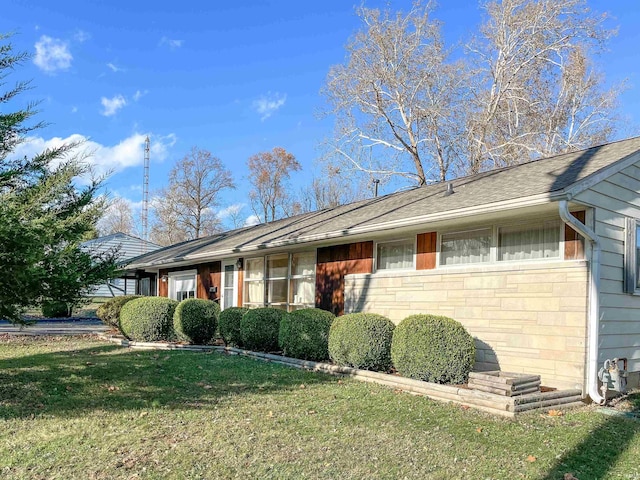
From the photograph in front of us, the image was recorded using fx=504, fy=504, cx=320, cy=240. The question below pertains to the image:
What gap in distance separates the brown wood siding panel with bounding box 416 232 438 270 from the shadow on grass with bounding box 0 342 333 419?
2.56 meters

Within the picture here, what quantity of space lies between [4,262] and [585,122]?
22841mm

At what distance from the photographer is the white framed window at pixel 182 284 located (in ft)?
53.1

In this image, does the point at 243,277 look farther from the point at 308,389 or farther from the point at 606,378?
the point at 606,378

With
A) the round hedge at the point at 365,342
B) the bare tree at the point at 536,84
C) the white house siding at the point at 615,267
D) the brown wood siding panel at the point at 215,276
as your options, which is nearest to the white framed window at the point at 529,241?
the white house siding at the point at 615,267

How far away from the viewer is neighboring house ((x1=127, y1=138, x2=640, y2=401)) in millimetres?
6547

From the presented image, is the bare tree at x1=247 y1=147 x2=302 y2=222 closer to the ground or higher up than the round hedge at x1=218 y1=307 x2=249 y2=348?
higher up

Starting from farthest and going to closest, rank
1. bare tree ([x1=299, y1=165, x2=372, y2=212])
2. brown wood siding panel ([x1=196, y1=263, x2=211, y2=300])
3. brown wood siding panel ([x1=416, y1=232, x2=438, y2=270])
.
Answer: bare tree ([x1=299, y1=165, x2=372, y2=212]) < brown wood siding panel ([x1=196, y1=263, x2=211, y2=300]) < brown wood siding panel ([x1=416, y1=232, x2=438, y2=270])

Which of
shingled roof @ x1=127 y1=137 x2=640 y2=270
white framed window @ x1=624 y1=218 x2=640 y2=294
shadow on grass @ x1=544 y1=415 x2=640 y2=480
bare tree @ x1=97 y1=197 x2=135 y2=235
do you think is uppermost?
bare tree @ x1=97 y1=197 x2=135 y2=235

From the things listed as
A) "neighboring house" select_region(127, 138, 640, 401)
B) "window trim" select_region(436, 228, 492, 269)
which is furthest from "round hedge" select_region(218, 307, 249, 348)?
"window trim" select_region(436, 228, 492, 269)

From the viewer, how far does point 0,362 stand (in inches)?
356

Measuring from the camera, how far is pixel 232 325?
439 inches

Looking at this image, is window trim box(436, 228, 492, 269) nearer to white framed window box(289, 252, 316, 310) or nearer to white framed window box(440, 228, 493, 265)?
white framed window box(440, 228, 493, 265)

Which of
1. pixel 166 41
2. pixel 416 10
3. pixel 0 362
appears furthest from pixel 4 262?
pixel 416 10

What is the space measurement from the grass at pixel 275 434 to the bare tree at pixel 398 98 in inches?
731
